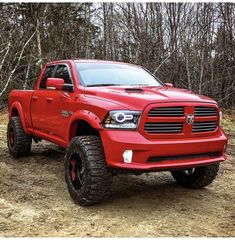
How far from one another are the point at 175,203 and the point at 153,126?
1.22m

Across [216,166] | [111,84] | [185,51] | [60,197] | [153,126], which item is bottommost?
[60,197]

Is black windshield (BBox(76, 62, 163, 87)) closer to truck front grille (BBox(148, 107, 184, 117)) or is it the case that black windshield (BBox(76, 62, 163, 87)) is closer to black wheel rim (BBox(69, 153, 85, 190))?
black wheel rim (BBox(69, 153, 85, 190))

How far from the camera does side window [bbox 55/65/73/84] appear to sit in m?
6.18

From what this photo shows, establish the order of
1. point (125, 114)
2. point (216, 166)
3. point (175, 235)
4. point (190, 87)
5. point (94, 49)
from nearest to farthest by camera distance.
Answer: point (175, 235), point (125, 114), point (216, 166), point (190, 87), point (94, 49)

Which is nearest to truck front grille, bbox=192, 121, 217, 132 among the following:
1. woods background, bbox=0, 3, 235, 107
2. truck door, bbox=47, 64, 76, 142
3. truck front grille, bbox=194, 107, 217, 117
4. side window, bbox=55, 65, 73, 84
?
truck front grille, bbox=194, 107, 217, 117

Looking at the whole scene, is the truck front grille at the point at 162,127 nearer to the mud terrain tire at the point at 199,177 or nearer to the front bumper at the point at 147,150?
the front bumper at the point at 147,150

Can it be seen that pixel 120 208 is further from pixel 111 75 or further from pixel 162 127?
pixel 111 75

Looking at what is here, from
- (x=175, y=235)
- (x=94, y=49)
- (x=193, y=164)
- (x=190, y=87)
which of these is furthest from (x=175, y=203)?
(x=94, y=49)

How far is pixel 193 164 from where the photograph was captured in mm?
4828

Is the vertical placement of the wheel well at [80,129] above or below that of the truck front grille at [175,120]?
below

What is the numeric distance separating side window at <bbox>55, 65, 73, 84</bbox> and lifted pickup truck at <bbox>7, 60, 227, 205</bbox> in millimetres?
45

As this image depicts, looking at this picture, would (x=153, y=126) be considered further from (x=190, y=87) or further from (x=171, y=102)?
(x=190, y=87)

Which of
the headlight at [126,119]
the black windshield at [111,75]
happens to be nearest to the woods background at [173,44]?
the black windshield at [111,75]

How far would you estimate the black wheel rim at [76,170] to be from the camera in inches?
203
